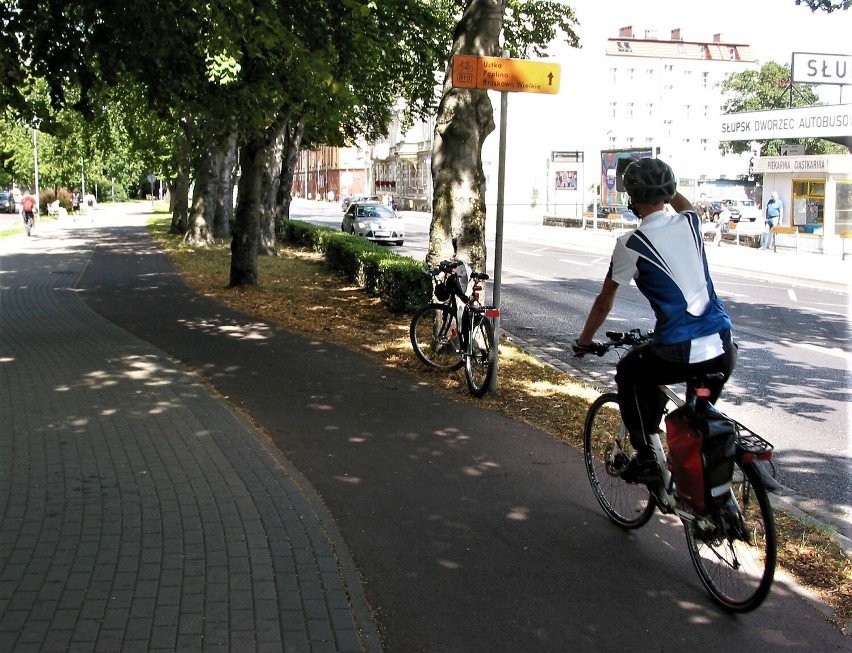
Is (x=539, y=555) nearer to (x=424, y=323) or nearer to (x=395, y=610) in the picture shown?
(x=395, y=610)

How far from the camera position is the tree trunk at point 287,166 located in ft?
100

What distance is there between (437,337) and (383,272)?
5066 millimetres

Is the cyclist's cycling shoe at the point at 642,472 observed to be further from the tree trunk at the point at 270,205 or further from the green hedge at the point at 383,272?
the tree trunk at the point at 270,205

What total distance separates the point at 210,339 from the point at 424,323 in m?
3.07

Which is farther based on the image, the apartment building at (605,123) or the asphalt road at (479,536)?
A: the apartment building at (605,123)

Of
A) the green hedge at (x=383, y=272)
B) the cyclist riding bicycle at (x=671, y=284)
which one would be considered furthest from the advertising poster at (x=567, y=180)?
the cyclist riding bicycle at (x=671, y=284)

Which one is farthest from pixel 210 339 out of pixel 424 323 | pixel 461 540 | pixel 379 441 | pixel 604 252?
pixel 604 252

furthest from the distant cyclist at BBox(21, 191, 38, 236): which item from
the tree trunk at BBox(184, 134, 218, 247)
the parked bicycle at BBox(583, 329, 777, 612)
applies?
the parked bicycle at BBox(583, 329, 777, 612)

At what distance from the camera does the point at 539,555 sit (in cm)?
477

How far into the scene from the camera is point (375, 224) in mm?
35281

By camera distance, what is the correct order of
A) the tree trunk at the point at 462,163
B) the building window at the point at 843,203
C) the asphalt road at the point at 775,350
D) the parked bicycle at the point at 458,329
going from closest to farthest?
the asphalt road at the point at 775,350 → the parked bicycle at the point at 458,329 → the tree trunk at the point at 462,163 → the building window at the point at 843,203

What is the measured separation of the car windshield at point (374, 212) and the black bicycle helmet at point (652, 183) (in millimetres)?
32089

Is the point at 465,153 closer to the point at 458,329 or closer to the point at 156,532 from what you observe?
the point at 458,329

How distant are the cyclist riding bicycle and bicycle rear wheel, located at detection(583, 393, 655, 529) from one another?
2.35ft
